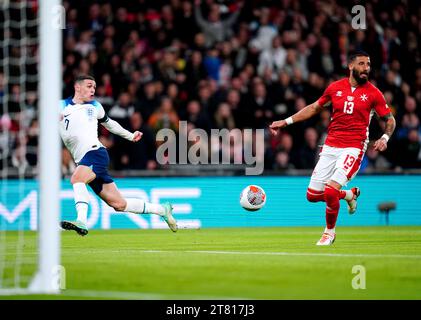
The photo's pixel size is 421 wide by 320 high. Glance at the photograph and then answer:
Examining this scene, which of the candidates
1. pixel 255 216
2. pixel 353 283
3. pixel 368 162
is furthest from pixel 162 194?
pixel 353 283

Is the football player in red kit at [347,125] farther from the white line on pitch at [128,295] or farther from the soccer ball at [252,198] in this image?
the white line on pitch at [128,295]

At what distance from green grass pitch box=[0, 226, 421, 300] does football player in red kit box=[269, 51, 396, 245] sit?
2.13 ft

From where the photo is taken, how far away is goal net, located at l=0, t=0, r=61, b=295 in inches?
290

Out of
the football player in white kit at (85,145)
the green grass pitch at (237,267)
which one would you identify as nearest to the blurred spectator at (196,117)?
the green grass pitch at (237,267)

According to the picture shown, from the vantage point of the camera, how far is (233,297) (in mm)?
7086

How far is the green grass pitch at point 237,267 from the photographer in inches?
292

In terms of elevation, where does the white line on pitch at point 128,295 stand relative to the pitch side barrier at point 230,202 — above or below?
below

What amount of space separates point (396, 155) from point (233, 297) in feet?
41.8

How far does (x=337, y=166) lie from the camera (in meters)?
12.0

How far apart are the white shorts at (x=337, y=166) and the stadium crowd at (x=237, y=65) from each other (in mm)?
6069

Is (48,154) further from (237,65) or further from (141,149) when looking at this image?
(237,65)

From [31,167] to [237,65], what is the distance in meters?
5.82

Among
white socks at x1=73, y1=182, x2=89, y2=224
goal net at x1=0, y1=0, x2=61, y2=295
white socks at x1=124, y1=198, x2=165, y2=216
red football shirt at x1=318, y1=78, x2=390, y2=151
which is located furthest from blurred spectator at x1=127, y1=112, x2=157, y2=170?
red football shirt at x1=318, y1=78, x2=390, y2=151

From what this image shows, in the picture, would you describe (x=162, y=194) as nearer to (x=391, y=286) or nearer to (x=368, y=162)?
(x=368, y=162)
